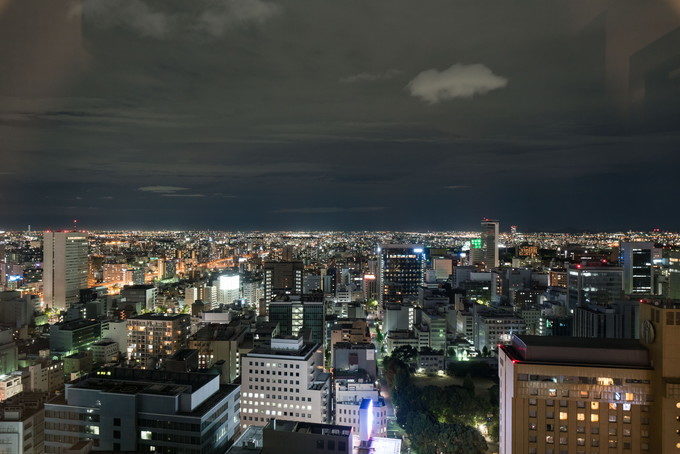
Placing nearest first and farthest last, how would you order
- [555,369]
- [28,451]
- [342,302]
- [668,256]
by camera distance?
[555,369]
[28,451]
[668,256]
[342,302]

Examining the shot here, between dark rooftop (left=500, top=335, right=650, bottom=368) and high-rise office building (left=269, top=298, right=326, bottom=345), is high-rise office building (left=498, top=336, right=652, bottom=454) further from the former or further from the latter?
high-rise office building (left=269, top=298, right=326, bottom=345)

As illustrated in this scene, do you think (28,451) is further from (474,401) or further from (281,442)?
(474,401)

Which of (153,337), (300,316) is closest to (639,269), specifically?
(300,316)

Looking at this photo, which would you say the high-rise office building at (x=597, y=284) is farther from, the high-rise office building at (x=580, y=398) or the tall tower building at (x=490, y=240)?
the tall tower building at (x=490, y=240)

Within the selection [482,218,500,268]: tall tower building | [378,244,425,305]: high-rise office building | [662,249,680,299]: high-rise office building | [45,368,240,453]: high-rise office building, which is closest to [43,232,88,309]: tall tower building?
[378,244,425,305]: high-rise office building

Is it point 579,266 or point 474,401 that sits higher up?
point 579,266

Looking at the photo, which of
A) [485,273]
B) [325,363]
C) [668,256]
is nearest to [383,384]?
[325,363]

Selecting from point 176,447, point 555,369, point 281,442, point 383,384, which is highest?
point 555,369
